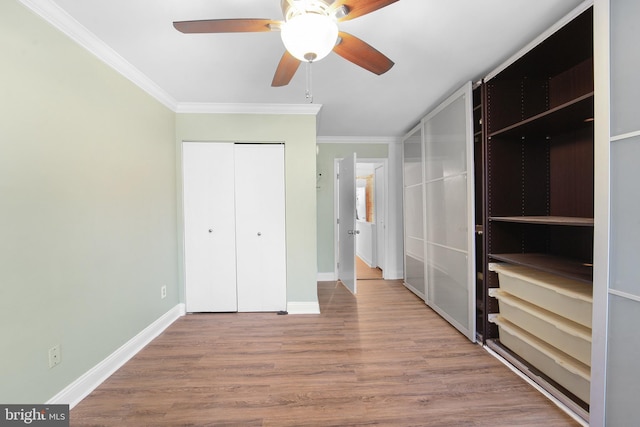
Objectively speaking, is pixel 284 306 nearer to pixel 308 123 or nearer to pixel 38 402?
pixel 38 402

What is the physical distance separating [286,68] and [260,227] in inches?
72.2

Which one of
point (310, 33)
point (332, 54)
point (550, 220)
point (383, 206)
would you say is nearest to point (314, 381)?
point (550, 220)

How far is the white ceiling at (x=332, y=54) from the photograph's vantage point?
4.84 ft

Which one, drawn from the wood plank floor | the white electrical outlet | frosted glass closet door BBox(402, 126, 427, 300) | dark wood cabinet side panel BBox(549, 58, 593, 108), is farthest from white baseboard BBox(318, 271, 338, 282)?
dark wood cabinet side panel BBox(549, 58, 593, 108)

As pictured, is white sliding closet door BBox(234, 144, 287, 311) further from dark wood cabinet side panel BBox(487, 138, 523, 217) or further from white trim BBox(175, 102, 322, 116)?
dark wood cabinet side panel BBox(487, 138, 523, 217)

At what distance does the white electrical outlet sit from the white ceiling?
1.94 m

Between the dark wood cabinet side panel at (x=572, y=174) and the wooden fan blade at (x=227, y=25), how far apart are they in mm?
2312

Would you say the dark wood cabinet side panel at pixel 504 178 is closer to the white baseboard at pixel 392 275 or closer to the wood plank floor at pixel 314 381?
Answer: the wood plank floor at pixel 314 381

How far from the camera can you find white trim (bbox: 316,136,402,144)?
13.7ft

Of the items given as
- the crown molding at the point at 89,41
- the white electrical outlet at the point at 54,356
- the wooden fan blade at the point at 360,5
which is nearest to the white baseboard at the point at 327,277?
the white electrical outlet at the point at 54,356

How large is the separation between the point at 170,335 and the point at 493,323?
301 cm

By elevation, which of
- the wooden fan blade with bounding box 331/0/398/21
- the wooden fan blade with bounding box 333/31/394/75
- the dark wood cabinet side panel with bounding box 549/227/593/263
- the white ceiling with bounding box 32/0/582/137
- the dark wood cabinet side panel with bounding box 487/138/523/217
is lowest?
the dark wood cabinet side panel with bounding box 549/227/593/263

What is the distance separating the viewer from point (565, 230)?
2.04 meters

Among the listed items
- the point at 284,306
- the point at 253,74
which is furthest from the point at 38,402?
the point at 253,74
